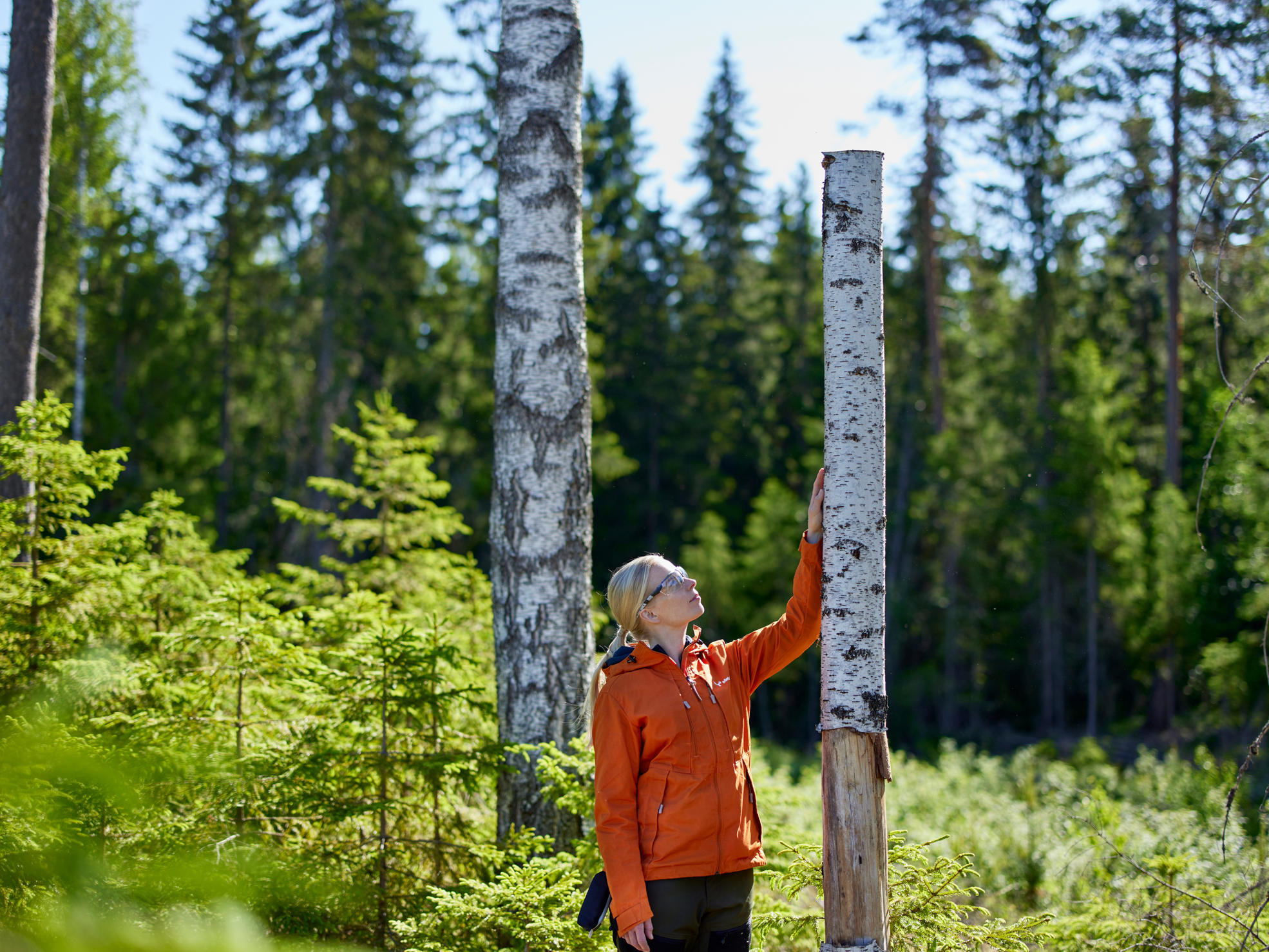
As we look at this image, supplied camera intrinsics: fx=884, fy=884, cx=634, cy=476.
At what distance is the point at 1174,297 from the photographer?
70.1 ft

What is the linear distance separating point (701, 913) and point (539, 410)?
2.42 meters

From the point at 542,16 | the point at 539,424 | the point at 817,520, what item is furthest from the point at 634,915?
the point at 542,16

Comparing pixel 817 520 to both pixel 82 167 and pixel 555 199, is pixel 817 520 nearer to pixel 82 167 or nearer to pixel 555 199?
pixel 555 199

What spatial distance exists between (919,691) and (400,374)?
16.0 m

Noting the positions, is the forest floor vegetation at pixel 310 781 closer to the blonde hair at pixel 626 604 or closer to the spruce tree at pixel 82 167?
the blonde hair at pixel 626 604

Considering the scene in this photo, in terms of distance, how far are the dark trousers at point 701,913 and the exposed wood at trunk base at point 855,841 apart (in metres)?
0.27

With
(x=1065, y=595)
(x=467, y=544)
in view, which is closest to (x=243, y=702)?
(x=467, y=544)

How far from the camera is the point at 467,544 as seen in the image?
20.4 m

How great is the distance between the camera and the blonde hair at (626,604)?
299cm

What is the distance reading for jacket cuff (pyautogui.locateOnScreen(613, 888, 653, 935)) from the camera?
2639 millimetres

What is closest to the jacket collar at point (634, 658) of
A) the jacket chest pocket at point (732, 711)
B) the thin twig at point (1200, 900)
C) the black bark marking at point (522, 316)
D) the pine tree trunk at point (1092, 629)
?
the jacket chest pocket at point (732, 711)

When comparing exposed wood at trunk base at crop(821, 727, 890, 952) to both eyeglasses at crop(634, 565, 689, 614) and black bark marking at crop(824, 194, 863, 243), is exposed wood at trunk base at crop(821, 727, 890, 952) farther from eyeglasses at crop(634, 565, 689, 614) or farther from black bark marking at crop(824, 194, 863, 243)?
black bark marking at crop(824, 194, 863, 243)

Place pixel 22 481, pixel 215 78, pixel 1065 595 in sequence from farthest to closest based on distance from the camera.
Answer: pixel 1065 595
pixel 215 78
pixel 22 481

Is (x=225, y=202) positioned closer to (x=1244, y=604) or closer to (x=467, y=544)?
(x=467, y=544)
